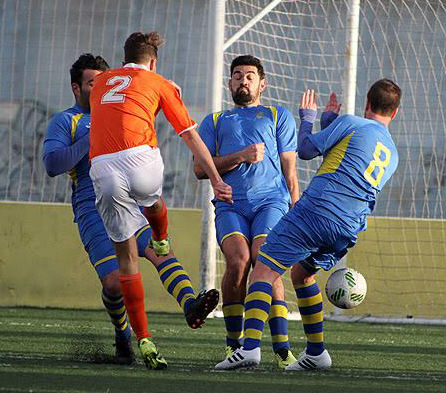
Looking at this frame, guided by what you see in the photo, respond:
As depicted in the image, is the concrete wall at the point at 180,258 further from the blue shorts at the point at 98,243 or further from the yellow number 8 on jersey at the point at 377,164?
the yellow number 8 on jersey at the point at 377,164

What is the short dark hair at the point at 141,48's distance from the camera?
23.6 feet

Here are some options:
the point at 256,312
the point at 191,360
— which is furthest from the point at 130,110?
the point at 191,360

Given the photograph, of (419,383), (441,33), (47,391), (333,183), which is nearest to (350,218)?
(333,183)

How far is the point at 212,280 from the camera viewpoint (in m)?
12.7

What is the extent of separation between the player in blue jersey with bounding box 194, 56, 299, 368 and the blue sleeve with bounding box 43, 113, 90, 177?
0.75 metres

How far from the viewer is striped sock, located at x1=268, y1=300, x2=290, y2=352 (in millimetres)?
7773

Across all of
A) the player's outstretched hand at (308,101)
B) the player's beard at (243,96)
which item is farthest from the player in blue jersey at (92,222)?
the player's outstretched hand at (308,101)

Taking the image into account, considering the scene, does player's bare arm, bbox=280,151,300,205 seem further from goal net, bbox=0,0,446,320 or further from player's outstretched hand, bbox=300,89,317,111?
goal net, bbox=0,0,446,320

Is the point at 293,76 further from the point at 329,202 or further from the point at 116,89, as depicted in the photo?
the point at 116,89

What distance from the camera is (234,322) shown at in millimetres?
7828

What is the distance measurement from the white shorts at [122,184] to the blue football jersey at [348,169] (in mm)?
958

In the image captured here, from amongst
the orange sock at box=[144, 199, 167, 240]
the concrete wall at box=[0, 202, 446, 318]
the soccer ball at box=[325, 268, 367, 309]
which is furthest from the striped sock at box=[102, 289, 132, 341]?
the concrete wall at box=[0, 202, 446, 318]

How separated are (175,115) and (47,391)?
75.4 inches

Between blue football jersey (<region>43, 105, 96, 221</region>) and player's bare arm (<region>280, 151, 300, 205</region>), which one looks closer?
blue football jersey (<region>43, 105, 96, 221</region>)
